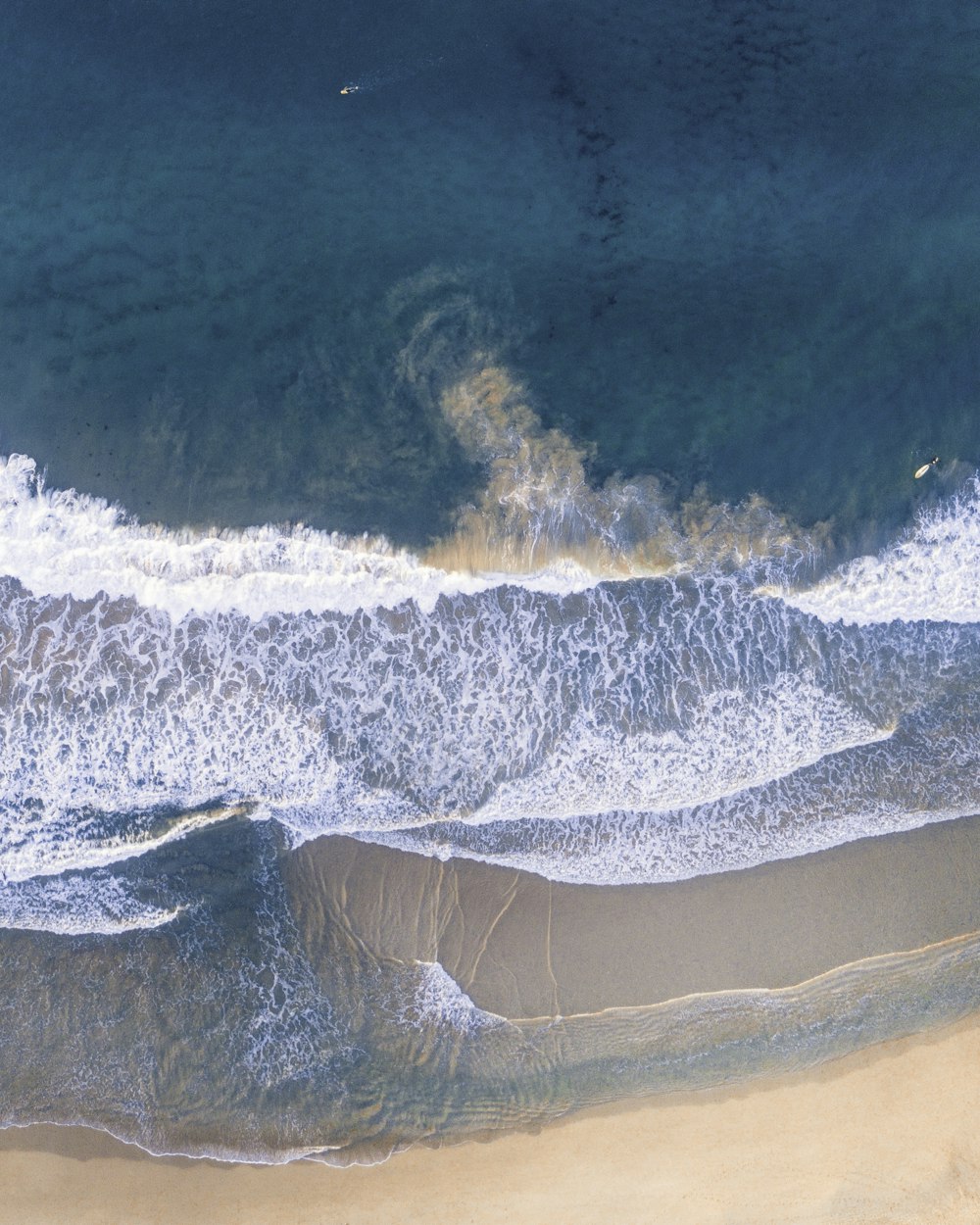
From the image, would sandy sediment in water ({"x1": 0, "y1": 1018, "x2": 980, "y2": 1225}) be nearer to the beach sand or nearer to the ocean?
the beach sand

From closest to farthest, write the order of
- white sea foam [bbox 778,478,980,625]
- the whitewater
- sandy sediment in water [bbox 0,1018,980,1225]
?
sandy sediment in water [bbox 0,1018,980,1225], the whitewater, white sea foam [bbox 778,478,980,625]

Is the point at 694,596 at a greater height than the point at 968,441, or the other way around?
the point at 968,441

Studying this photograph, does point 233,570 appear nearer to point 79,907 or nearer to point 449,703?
point 449,703

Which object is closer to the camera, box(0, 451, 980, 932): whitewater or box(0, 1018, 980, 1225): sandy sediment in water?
box(0, 1018, 980, 1225): sandy sediment in water

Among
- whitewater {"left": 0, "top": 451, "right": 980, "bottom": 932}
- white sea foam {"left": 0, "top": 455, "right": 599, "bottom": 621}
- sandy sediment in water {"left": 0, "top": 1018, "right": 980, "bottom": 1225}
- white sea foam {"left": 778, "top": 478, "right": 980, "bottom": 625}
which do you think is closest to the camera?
sandy sediment in water {"left": 0, "top": 1018, "right": 980, "bottom": 1225}

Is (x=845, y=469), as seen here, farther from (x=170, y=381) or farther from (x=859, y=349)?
(x=170, y=381)

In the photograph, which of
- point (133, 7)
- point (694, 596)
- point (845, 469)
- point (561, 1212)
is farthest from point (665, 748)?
point (133, 7)

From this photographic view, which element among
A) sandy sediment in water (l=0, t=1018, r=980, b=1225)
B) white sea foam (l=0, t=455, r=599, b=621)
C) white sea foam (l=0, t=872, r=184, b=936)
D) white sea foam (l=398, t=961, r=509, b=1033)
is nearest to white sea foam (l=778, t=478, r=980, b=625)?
white sea foam (l=0, t=455, r=599, b=621)

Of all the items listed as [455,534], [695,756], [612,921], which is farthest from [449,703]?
[612,921]
